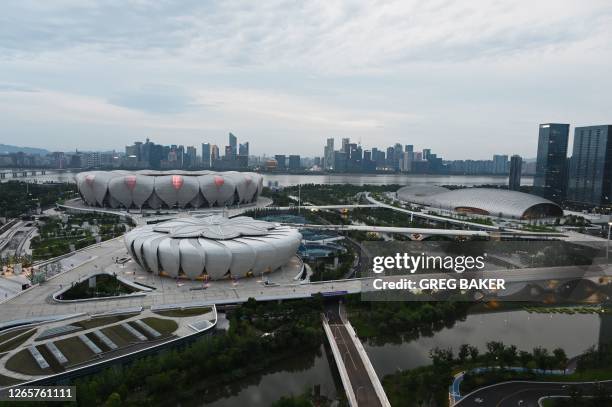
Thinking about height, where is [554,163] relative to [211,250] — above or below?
above

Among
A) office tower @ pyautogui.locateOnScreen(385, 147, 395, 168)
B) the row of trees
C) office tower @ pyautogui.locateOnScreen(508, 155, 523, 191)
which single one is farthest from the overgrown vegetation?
office tower @ pyautogui.locateOnScreen(385, 147, 395, 168)

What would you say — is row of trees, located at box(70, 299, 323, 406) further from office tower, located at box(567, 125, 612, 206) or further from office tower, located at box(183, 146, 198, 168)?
office tower, located at box(183, 146, 198, 168)

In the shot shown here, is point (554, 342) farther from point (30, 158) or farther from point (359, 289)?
point (30, 158)

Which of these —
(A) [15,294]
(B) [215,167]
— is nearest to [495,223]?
(A) [15,294]

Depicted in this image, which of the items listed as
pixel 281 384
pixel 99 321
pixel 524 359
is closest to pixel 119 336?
pixel 99 321

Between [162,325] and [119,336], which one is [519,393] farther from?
[119,336]

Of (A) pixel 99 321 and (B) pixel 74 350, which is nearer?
(B) pixel 74 350
